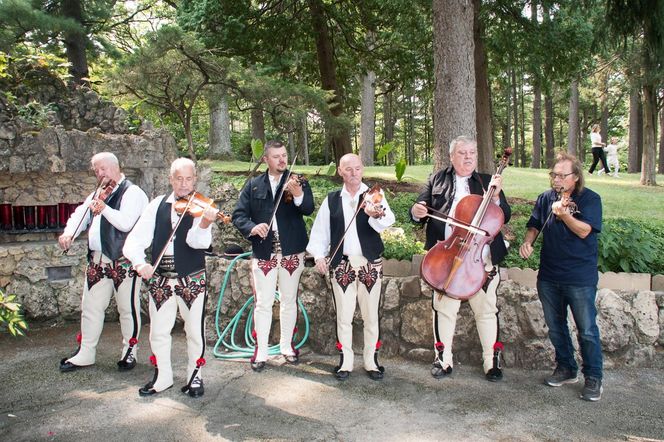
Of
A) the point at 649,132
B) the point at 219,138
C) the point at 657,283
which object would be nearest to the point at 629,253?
the point at 657,283

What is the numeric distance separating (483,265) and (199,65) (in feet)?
16.3

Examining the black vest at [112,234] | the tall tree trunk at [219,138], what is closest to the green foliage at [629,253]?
the black vest at [112,234]

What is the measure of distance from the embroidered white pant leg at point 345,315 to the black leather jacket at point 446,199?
65cm

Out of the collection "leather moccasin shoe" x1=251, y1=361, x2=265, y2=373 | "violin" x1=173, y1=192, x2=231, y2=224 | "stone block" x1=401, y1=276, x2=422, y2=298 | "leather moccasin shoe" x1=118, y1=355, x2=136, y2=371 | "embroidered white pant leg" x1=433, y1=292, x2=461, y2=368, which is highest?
"violin" x1=173, y1=192, x2=231, y2=224

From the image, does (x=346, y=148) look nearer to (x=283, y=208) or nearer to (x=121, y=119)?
(x=121, y=119)

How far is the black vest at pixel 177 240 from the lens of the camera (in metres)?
3.50

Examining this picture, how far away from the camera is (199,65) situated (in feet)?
22.8

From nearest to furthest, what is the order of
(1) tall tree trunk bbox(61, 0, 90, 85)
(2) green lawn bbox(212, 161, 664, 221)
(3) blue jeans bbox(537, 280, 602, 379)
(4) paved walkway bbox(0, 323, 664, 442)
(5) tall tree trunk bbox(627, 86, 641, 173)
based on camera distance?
(4) paved walkway bbox(0, 323, 664, 442) → (3) blue jeans bbox(537, 280, 602, 379) → (2) green lawn bbox(212, 161, 664, 221) → (1) tall tree trunk bbox(61, 0, 90, 85) → (5) tall tree trunk bbox(627, 86, 641, 173)

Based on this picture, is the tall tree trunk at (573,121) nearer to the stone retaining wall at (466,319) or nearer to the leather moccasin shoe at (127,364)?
the stone retaining wall at (466,319)

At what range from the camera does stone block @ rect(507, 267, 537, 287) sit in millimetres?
4246

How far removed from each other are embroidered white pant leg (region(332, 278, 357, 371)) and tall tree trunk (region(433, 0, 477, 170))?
2.53m

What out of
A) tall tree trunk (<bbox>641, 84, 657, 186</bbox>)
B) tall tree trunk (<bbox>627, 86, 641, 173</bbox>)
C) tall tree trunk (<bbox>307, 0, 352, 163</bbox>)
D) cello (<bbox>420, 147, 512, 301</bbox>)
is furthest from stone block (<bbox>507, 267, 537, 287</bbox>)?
tall tree trunk (<bbox>627, 86, 641, 173</bbox>)

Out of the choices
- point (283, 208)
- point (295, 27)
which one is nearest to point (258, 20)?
point (295, 27)

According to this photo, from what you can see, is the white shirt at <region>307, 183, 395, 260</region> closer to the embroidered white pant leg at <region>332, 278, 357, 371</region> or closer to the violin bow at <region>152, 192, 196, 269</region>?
the embroidered white pant leg at <region>332, 278, 357, 371</region>
